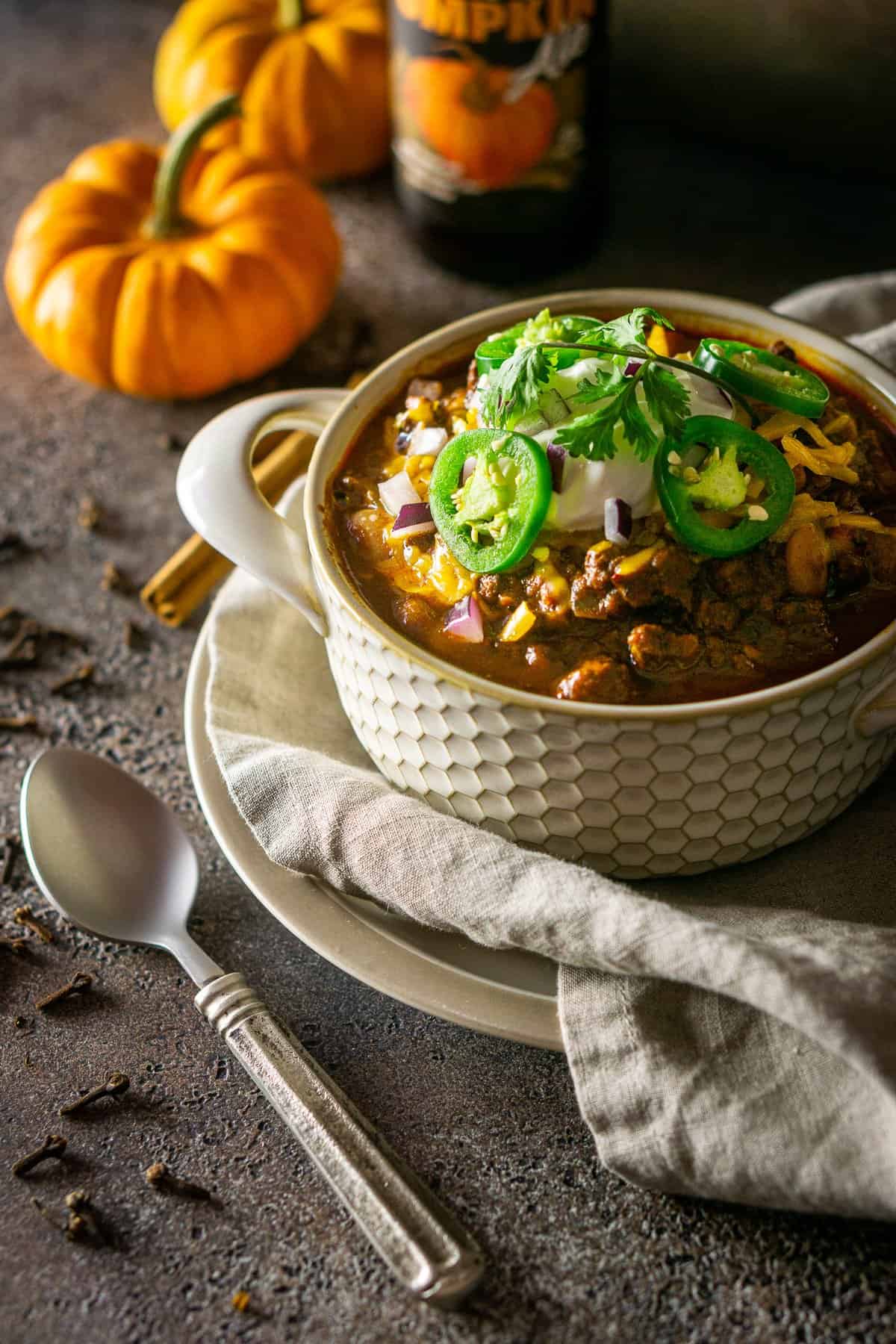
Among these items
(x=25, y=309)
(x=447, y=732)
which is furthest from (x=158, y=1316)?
(x=25, y=309)

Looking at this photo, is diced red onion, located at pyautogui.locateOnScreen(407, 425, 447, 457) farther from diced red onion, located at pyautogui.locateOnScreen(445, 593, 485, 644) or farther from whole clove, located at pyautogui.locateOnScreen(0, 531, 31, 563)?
whole clove, located at pyautogui.locateOnScreen(0, 531, 31, 563)

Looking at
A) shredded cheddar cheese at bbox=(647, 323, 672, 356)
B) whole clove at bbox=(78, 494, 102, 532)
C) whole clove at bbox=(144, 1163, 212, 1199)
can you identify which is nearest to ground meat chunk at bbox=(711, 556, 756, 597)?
shredded cheddar cheese at bbox=(647, 323, 672, 356)

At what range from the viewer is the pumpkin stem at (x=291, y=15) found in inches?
139

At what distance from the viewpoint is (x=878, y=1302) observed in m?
1.56

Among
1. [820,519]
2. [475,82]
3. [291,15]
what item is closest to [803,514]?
[820,519]

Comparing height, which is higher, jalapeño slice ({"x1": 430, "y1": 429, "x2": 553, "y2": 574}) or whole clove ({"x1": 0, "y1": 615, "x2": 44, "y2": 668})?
jalapeño slice ({"x1": 430, "y1": 429, "x2": 553, "y2": 574})

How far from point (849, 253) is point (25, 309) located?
194 centimetres

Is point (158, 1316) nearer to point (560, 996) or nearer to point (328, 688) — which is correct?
point (560, 996)

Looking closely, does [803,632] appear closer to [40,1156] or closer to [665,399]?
[665,399]

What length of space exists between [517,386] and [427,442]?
0.19 m

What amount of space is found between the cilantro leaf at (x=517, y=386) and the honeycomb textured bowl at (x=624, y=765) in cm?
34

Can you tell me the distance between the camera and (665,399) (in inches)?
69.0

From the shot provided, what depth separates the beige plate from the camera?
1.67 m

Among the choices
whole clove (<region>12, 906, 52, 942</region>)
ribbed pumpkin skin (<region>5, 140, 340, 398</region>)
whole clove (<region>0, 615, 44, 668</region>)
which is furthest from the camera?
ribbed pumpkin skin (<region>5, 140, 340, 398</region>)
